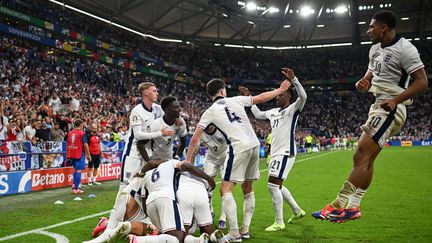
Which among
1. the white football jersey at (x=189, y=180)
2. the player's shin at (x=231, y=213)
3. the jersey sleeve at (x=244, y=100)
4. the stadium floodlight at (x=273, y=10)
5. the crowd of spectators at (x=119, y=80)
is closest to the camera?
the white football jersey at (x=189, y=180)

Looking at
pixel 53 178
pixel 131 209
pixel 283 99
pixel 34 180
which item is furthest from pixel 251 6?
pixel 131 209

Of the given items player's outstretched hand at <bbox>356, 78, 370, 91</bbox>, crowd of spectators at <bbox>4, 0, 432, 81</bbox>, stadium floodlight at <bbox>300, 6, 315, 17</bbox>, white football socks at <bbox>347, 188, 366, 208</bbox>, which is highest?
stadium floodlight at <bbox>300, 6, 315, 17</bbox>

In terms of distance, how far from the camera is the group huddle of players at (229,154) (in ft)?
16.8

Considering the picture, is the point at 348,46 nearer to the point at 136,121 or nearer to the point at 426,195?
the point at 426,195

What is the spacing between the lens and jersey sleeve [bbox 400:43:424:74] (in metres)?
5.02

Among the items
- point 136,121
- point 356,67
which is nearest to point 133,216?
point 136,121

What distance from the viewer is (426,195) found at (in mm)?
11430

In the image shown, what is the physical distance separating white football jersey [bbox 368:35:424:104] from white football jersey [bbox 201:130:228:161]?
355cm

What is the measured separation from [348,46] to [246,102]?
54.7 metres

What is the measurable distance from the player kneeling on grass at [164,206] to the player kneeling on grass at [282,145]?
7.49 feet

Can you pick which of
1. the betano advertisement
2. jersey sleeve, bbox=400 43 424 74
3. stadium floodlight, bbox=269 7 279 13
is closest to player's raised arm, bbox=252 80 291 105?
jersey sleeve, bbox=400 43 424 74

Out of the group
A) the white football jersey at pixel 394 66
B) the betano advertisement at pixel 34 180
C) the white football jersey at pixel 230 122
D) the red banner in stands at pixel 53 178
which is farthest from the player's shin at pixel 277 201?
the red banner in stands at pixel 53 178

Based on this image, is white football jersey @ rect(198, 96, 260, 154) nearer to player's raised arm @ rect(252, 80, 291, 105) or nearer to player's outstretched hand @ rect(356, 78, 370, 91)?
player's raised arm @ rect(252, 80, 291, 105)

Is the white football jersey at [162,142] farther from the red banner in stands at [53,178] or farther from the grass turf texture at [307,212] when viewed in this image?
the red banner in stands at [53,178]
